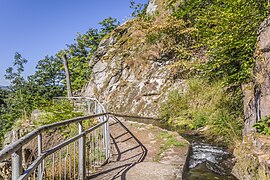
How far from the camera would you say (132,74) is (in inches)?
655

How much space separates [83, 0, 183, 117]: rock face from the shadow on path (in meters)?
5.57

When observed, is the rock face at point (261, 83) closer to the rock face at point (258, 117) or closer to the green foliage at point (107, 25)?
the rock face at point (258, 117)

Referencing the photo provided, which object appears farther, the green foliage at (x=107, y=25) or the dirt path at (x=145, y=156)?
the green foliage at (x=107, y=25)

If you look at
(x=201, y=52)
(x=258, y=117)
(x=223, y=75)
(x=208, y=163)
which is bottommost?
(x=208, y=163)

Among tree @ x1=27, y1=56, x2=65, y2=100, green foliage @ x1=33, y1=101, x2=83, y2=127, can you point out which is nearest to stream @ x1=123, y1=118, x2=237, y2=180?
green foliage @ x1=33, y1=101, x2=83, y2=127

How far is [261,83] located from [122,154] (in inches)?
134

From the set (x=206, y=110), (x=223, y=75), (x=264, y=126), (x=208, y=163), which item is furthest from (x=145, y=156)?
(x=223, y=75)

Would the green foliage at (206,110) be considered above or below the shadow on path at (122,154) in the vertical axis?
above

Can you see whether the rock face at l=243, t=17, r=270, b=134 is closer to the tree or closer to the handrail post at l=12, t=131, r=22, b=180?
the handrail post at l=12, t=131, r=22, b=180

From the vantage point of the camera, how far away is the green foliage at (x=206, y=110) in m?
7.71

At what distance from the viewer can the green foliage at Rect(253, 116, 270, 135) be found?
4770mm

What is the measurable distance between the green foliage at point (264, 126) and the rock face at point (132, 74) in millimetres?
8115

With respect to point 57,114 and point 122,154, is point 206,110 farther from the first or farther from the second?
point 57,114

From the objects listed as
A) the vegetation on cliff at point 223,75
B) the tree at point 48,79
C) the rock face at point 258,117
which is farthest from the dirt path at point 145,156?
the tree at point 48,79
